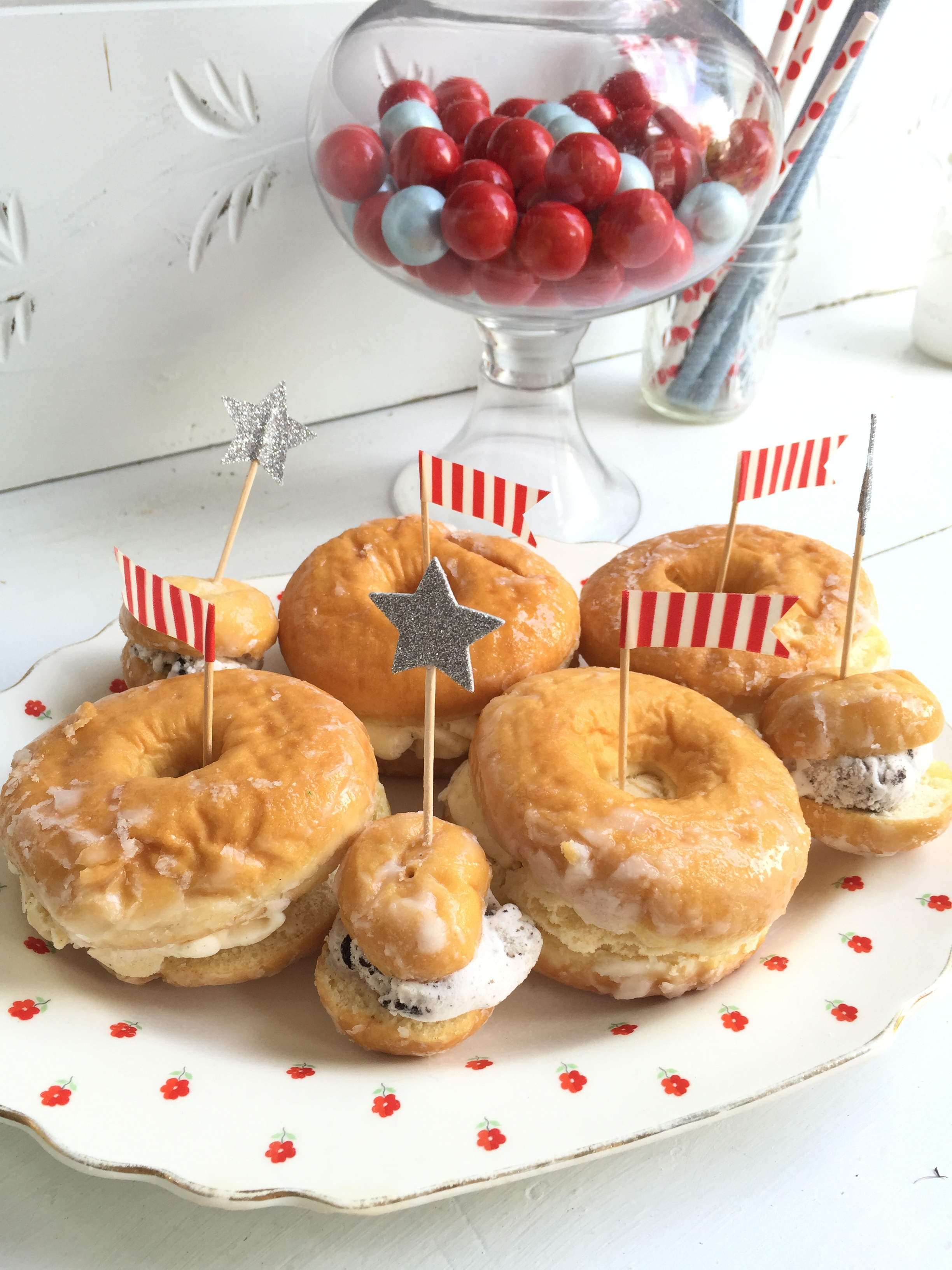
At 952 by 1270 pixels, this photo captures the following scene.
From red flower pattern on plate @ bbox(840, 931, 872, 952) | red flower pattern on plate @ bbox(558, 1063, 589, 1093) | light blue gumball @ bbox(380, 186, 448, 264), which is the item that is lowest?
red flower pattern on plate @ bbox(558, 1063, 589, 1093)

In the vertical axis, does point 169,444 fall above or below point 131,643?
below

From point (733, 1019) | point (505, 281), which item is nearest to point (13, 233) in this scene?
point (505, 281)

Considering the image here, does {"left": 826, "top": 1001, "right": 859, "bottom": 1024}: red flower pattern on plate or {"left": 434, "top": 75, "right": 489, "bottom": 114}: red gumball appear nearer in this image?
{"left": 826, "top": 1001, "right": 859, "bottom": 1024}: red flower pattern on plate

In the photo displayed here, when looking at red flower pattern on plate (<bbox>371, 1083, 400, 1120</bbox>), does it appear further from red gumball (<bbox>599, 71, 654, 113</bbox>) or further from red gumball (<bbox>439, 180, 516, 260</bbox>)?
red gumball (<bbox>599, 71, 654, 113</bbox>)

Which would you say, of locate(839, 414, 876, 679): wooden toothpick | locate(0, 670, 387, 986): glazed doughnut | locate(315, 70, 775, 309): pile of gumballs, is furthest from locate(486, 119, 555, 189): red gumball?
locate(0, 670, 387, 986): glazed doughnut

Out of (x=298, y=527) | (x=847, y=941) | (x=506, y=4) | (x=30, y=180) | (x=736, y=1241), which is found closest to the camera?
(x=736, y=1241)

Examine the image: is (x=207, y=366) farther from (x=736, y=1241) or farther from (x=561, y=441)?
(x=736, y=1241)

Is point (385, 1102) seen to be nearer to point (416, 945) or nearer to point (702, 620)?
point (416, 945)

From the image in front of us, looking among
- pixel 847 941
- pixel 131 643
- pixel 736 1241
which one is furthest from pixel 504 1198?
pixel 131 643
